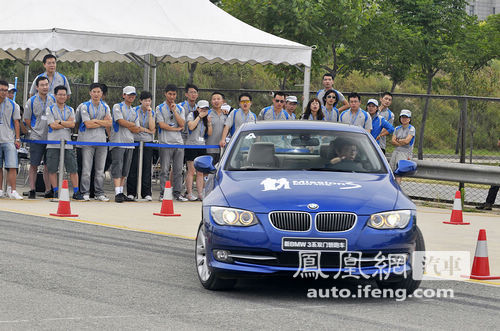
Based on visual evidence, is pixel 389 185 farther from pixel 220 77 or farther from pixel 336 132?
pixel 220 77

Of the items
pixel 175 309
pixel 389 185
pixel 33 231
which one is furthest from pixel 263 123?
pixel 33 231

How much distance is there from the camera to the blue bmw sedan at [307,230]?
8.02 m

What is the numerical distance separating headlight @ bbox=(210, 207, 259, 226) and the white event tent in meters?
9.08

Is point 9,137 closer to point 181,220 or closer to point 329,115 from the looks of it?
point 181,220

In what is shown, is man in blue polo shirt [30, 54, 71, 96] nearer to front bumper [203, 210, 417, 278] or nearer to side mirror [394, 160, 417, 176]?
side mirror [394, 160, 417, 176]

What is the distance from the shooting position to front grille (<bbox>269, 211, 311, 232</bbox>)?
8062 millimetres

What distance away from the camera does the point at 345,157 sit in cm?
948

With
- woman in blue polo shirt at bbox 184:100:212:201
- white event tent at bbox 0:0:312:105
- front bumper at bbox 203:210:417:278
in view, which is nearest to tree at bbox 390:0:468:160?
white event tent at bbox 0:0:312:105

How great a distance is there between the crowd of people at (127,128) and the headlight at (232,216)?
7793 millimetres

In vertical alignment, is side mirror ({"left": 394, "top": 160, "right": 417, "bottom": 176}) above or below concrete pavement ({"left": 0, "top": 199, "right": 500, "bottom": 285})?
above

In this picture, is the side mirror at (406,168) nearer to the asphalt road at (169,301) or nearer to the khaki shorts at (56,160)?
the asphalt road at (169,301)

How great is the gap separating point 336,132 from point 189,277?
2.09 meters

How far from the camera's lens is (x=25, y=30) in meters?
16.9

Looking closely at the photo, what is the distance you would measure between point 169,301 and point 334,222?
150 centimetres
